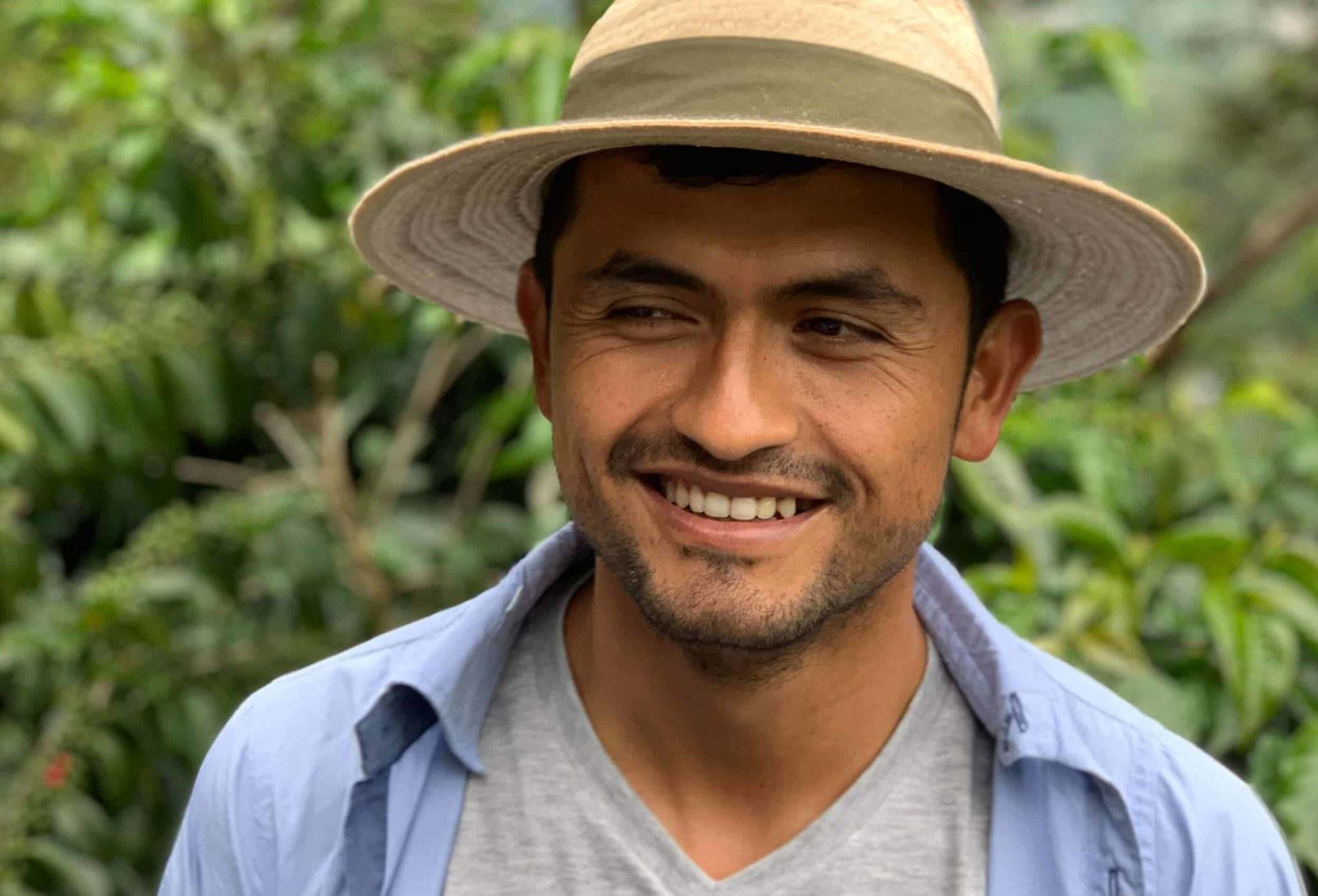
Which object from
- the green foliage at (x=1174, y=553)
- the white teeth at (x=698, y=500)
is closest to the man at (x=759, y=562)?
the white teeth at (x=698, y=500)

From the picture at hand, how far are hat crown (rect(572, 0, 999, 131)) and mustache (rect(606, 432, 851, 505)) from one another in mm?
388

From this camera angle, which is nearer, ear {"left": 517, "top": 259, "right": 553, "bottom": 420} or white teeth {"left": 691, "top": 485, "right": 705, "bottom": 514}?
white teeth {"left": 691, "top": 485, "right": 705, "bottom": 514}

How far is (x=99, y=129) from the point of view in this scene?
12.0 feet

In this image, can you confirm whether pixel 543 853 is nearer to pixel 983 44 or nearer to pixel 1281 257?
pixel 983 44

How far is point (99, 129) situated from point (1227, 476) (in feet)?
8.68

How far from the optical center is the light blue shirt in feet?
5.01

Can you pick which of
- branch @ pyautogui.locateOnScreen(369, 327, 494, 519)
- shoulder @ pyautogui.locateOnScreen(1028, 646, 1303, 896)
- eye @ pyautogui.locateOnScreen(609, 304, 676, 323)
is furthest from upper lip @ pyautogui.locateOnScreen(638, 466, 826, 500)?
branch @ pyautogui.locateOnScreen(369, 327, 494, 519)

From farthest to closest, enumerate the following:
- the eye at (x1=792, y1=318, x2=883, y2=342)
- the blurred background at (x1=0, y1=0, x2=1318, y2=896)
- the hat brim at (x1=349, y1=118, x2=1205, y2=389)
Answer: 1. the blurred background at (x1=0, y1=0, x2=1318, y2=896)
2. the eye at (x1=792, y1=318, x2=883, y2=342)
3. the hat brim at (x1=349, y1=118, x2=1205, y2=389)

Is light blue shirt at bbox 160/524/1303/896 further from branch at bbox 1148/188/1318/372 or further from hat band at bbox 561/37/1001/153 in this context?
branch at bbox 1148/188/1318/372

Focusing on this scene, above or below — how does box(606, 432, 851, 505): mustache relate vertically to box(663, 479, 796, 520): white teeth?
above

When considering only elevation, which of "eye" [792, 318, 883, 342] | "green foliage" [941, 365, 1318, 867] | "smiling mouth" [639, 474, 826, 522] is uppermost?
"eye" [792, 318, 883, 342]

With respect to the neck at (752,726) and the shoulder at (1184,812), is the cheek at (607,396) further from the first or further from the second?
the shoulder at (1184,812)

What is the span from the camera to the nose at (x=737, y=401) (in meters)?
1.43

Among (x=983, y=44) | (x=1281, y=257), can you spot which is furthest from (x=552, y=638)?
(x=1281, y=257)
